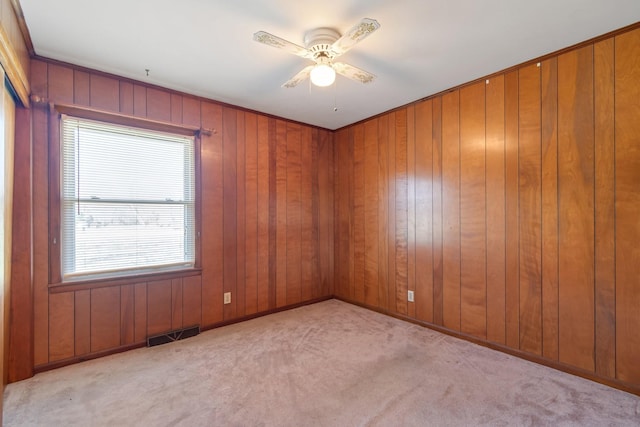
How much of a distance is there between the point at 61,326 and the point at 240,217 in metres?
1.80

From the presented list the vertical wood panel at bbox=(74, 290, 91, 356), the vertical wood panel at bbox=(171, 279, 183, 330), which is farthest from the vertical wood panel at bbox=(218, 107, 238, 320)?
the vertical wood panel at bbox=(74, 290, 91, 356)

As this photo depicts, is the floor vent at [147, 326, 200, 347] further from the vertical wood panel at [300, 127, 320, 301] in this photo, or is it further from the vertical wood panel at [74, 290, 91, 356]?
the vertical wood panel at [300, 127, 320, 301]

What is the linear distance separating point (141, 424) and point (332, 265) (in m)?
2.92

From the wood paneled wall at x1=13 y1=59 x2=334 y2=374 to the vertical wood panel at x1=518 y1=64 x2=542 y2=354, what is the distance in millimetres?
2399

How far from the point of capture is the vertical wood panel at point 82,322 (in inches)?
96.0

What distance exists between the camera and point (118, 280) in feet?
8.59

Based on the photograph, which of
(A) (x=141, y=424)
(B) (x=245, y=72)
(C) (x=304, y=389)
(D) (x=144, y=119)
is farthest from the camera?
(D) (x=144, y=119)

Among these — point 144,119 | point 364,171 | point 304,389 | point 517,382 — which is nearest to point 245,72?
point 144,119

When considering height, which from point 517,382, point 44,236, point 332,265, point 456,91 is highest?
point 456,91

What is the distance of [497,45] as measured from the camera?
2.19m

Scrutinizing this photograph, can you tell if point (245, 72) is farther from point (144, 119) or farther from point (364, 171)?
point (364, 171)

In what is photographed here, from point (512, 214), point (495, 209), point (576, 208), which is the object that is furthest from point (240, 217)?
point (576, 208)

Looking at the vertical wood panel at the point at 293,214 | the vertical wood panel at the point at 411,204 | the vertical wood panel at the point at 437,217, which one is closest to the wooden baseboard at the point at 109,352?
the vertical wood panel at the point at 293,214

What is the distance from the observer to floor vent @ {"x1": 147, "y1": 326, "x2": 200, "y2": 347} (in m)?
2.75
